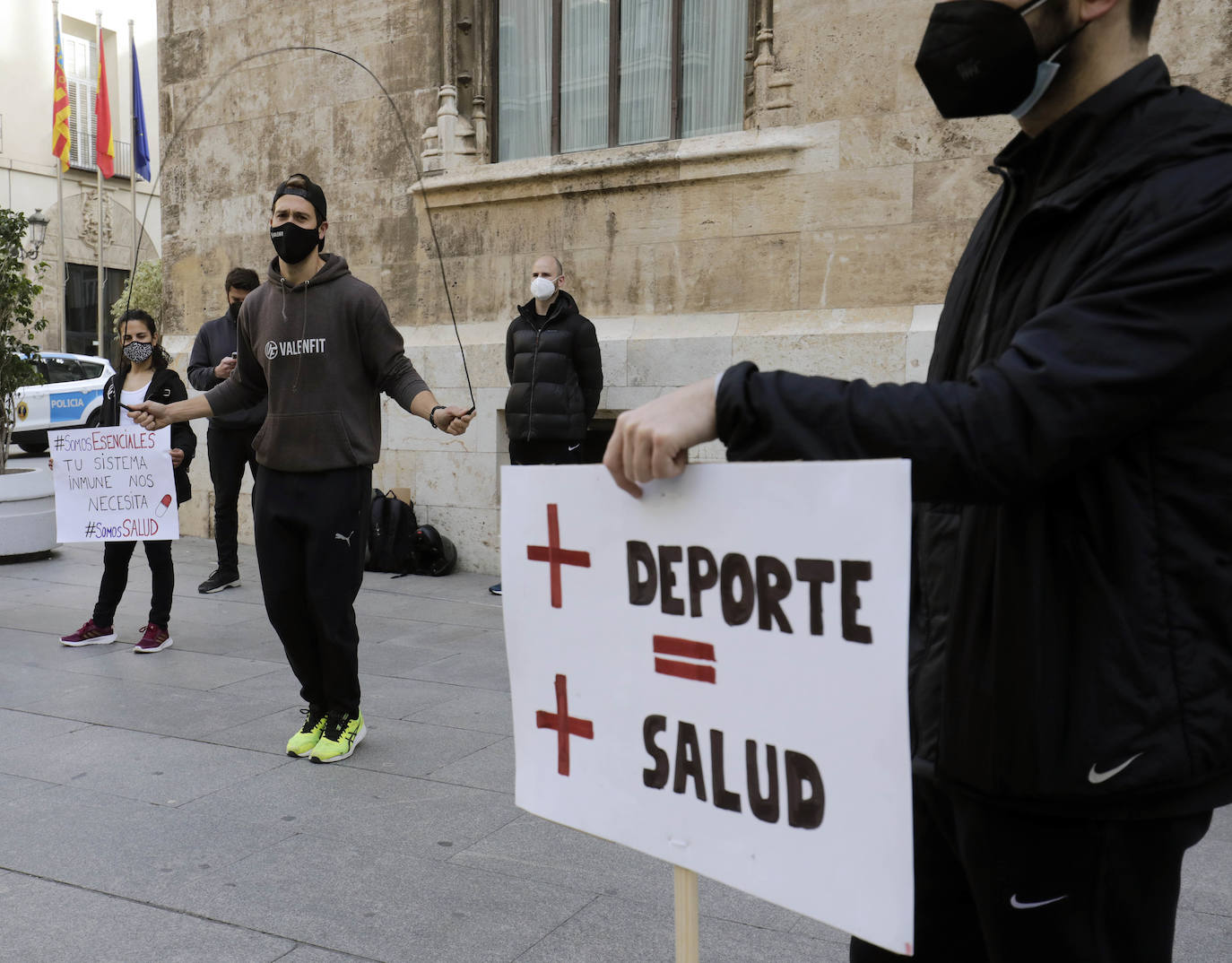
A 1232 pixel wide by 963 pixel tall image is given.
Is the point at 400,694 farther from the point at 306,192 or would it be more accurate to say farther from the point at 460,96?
the point at 460,96

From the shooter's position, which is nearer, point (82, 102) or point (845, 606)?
point (845, 606)

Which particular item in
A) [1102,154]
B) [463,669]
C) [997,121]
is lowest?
[463,669]

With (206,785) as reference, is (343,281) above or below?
above

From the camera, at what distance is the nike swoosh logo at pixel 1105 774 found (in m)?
1.33

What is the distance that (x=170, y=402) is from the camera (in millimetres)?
6332

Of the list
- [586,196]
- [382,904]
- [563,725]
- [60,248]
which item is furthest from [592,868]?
[60,248]

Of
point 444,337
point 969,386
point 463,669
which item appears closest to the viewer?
point 969,386

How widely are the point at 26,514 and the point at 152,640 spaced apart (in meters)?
3.72

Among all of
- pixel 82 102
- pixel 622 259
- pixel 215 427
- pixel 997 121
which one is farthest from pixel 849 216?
pixel 82 102

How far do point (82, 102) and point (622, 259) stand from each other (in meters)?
30.9

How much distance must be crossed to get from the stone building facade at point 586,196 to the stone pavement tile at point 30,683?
340 centimetres

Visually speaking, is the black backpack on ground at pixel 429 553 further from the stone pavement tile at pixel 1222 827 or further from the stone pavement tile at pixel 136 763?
the stone pavement tile at pixel 1222 827

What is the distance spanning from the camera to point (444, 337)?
874 cm

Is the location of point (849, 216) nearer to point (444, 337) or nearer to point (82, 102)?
point (444, 337)
